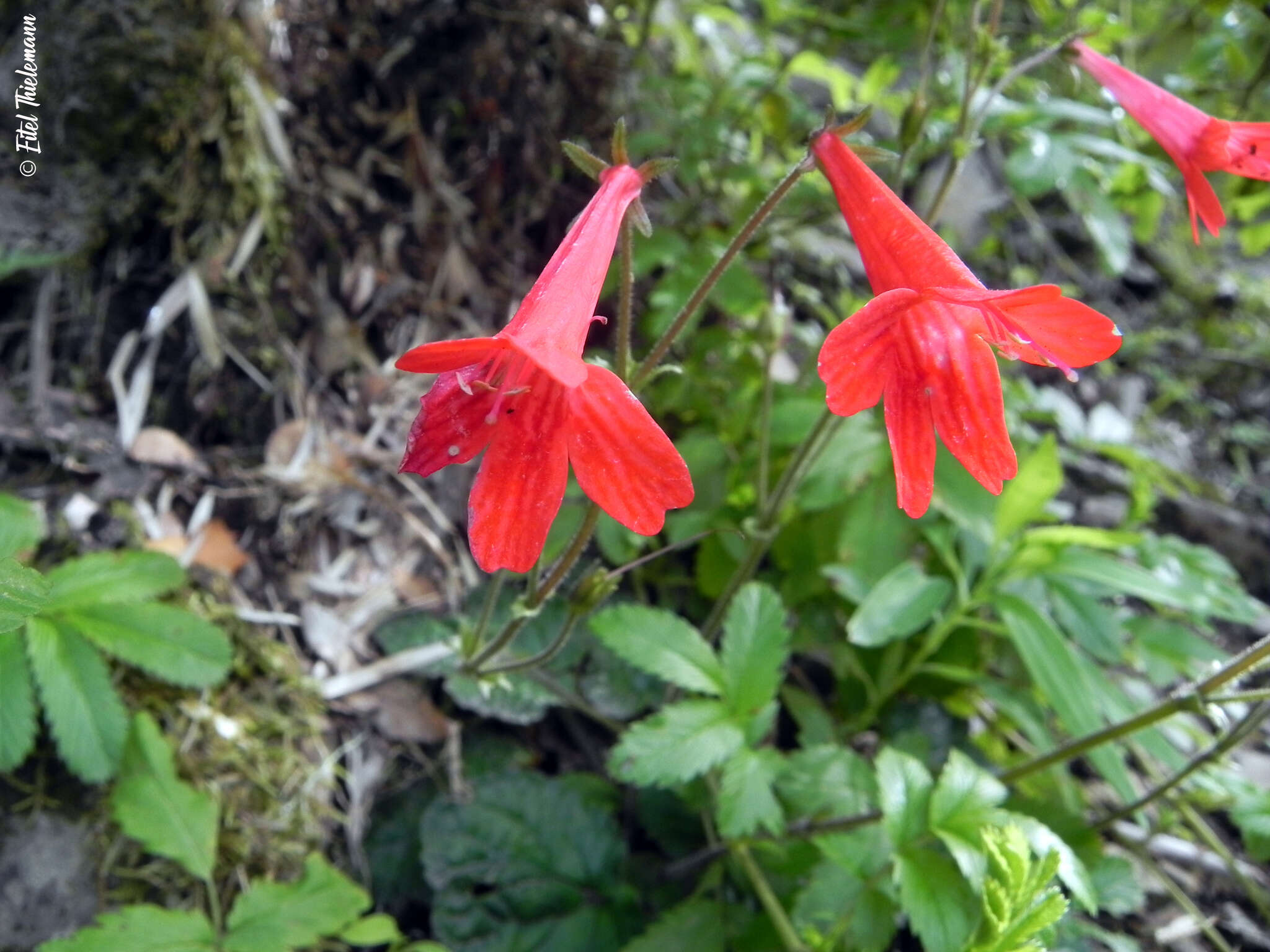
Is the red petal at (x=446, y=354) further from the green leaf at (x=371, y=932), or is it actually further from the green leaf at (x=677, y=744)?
the green leaf at (x=371, y=932)

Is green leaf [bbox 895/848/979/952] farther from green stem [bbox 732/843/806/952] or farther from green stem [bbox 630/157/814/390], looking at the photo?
green stem [bbox 630/157/814/390]

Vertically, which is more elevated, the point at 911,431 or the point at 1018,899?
the point at 911,431

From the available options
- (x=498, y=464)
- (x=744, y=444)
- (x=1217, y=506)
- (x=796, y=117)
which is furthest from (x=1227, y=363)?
(x=498, y=464)

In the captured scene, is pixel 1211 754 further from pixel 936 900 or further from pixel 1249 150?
pixel 1249 150

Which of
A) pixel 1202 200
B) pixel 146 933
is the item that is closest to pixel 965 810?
pixel 1202 200

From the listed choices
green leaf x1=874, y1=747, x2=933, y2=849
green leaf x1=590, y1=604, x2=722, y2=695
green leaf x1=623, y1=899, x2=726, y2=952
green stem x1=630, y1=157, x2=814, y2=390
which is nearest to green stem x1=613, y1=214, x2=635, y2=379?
green stem x1=630, y1=157, x2=814, y2=390

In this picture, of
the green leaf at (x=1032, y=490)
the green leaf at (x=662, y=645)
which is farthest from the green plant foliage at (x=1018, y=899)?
the green leaf at (x=1032, y=490)

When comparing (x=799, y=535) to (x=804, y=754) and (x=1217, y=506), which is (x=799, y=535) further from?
(x=1217, y=506)
